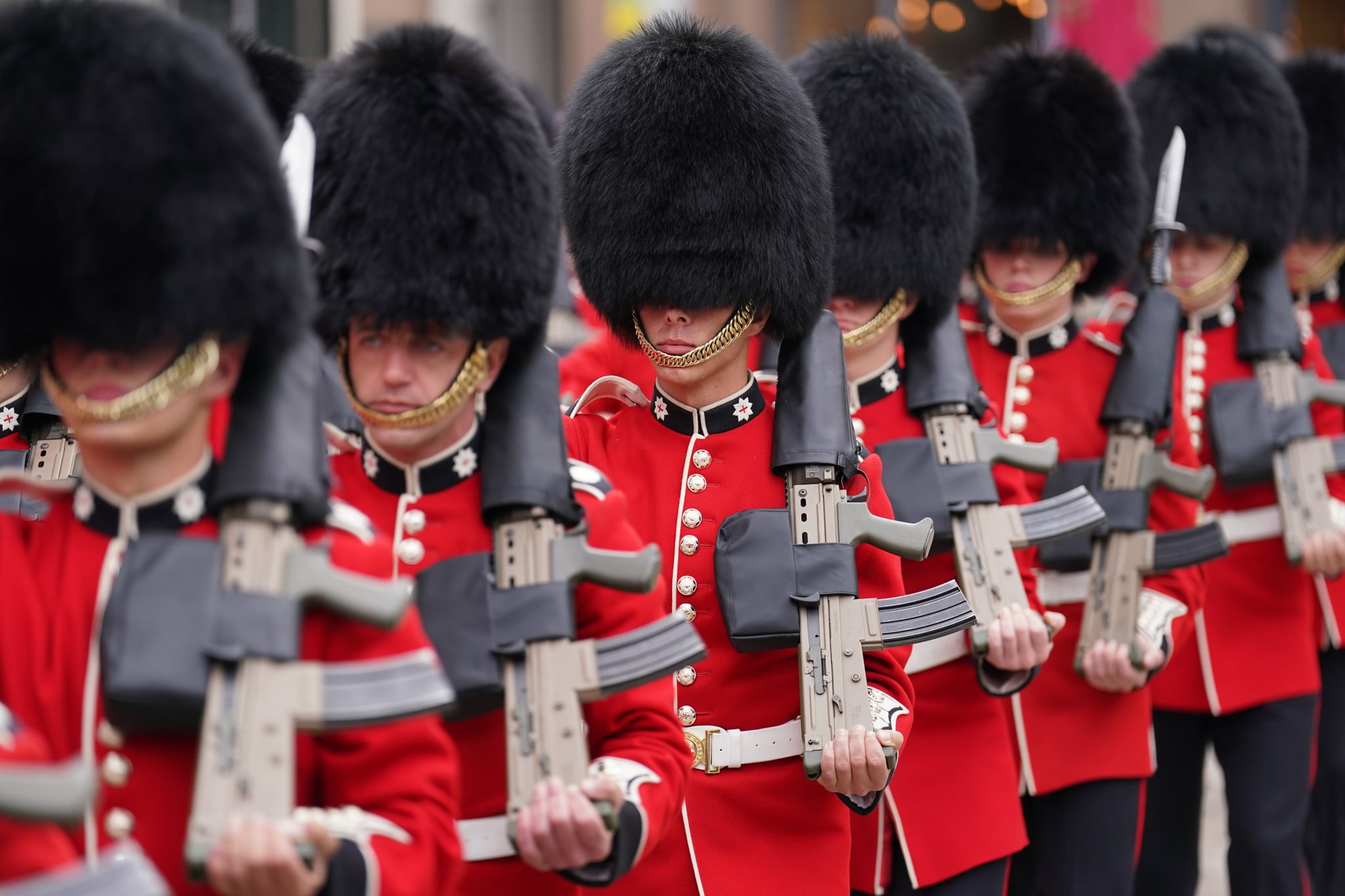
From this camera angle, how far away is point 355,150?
2.33 meters

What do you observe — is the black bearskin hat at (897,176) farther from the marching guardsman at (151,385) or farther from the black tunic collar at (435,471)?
the marching guardsman at (151,385)

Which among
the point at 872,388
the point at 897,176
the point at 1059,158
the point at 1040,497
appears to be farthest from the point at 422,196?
the point at 1059,158

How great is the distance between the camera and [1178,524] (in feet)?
12.7

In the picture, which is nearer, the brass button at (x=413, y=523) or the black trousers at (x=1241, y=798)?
the brass button at (x=413, y=523)

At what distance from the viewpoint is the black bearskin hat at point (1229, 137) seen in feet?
14.9

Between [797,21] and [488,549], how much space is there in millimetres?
9919

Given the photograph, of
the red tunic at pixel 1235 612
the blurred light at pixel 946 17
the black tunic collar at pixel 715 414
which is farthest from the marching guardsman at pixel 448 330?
the blurred light at pixel 946 17

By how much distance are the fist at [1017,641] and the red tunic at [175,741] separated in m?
1.47

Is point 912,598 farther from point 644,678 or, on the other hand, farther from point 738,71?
point 738,71

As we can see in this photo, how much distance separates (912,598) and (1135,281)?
2.14 metres

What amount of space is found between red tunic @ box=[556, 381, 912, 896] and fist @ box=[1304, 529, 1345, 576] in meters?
1.84

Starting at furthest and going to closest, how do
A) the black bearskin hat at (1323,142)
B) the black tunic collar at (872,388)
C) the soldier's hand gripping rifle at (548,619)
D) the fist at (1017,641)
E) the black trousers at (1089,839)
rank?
the black bearskin hat at (1323,142) < the black trousers at (1089,839) < the black tunic collar at (872,388) < the fist at (1017,641) < the soldier's hand gripping rifle at (548,619)

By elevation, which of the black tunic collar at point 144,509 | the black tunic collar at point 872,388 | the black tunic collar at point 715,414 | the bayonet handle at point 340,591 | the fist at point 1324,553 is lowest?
the bayonet handle at point 340,591

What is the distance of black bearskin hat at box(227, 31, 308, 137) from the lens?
3.51 m
